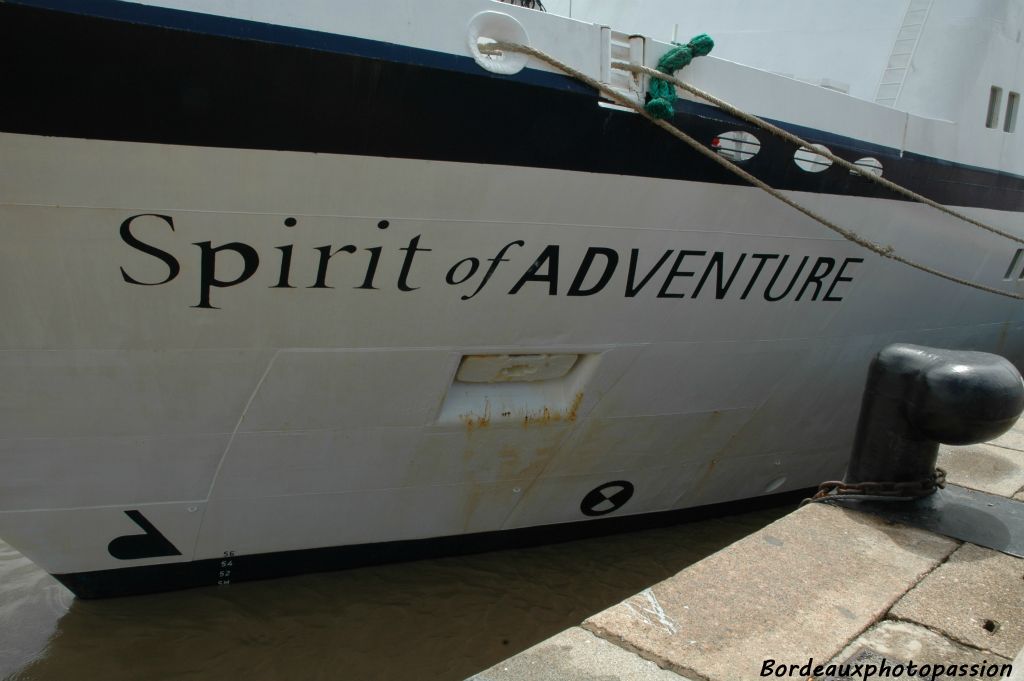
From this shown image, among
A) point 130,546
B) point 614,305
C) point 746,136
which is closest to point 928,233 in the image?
point 746,136

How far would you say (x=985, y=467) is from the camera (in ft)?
13.6

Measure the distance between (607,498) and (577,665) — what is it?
2.36 metres

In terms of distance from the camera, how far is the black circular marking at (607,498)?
4730 millimetres

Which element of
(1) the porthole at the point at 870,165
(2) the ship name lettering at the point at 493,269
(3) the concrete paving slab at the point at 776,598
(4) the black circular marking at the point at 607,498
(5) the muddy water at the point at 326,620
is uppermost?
(1) the porthole at the point at 870,165

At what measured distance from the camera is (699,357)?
4.34 meters

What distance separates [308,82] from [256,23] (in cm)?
25

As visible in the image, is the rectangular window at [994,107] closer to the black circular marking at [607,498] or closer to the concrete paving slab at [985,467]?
the concrete paving slab at [985,467]

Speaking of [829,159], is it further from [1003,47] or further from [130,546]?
[130,546]

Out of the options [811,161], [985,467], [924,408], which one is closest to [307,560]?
[924,408]

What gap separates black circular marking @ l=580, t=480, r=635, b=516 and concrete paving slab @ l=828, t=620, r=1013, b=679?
2.10 m

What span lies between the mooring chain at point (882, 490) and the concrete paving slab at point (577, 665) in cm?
149

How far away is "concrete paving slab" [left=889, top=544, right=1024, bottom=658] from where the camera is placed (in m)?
2.69

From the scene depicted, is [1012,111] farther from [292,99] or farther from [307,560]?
[307,560]

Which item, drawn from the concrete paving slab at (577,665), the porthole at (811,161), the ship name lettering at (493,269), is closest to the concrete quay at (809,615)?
the concrete paving slab at (577,665)
